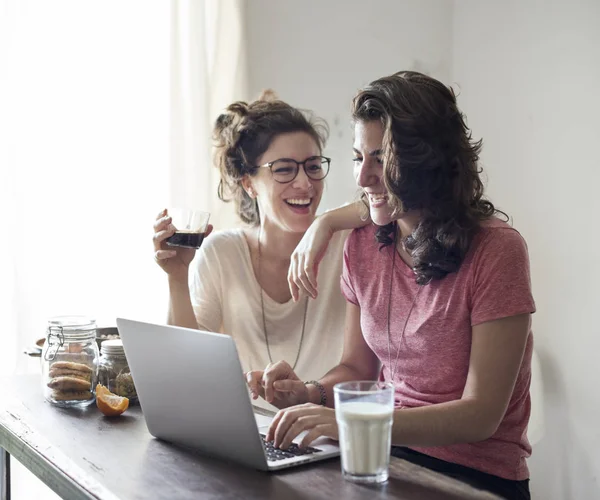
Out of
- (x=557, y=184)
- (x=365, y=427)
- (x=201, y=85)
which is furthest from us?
(x=201, y=85)

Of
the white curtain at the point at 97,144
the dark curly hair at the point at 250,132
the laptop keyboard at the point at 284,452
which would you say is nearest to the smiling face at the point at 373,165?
the laptop keyboard at the point at 284,452

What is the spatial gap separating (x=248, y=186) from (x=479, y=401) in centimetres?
112

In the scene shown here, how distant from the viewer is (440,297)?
1418mm

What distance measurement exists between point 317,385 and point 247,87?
1.69 meters

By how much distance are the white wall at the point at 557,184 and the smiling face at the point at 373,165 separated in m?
1.09

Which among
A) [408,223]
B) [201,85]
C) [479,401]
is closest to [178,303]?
[408,223]

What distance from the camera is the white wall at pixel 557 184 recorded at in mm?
2332

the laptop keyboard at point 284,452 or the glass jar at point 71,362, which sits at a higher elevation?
the glass jar at point 71,362

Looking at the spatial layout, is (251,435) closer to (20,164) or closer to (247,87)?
(20,164)

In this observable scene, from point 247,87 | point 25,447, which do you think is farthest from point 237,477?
point 247,87

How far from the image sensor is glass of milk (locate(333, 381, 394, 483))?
1.02 metres

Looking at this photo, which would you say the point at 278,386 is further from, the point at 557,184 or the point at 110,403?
the point at 557,184

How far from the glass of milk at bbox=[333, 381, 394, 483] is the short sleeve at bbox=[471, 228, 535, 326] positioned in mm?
349

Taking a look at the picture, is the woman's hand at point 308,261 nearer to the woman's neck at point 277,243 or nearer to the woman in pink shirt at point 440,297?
the woman in pink shirt at point 440,297
